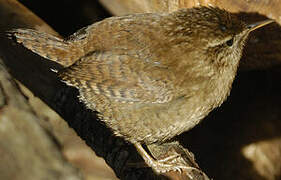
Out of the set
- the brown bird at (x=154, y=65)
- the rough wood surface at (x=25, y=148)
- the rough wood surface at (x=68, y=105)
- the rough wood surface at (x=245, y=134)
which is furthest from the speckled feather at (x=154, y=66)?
the rough wood surface at (x=25, y=148)

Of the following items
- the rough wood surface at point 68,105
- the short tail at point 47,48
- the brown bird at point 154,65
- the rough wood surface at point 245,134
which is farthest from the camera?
the rough wood surface at point 245,134

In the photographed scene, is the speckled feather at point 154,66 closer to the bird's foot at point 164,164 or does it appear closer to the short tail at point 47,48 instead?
the short tail at point 47,48

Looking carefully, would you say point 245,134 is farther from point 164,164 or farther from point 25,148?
point 25,148

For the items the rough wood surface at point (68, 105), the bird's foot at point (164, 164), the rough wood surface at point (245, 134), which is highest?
the rough wood surface at point (68, 105)

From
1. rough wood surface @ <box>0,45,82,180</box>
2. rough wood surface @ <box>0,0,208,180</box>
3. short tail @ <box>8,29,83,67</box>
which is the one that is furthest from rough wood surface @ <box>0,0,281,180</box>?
rough wood surface @ <box>0,45,82,180</box>

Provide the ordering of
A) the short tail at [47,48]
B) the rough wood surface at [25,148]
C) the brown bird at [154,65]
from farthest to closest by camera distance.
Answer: the short tail at [47,48] → the brown bird at [154,65] → the rough wood surface at [25,148]

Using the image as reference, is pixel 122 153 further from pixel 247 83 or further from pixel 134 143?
pixel 247 83

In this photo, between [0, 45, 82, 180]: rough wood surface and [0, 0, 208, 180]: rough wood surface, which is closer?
[0, 45, 82, 180]: rough wood surface

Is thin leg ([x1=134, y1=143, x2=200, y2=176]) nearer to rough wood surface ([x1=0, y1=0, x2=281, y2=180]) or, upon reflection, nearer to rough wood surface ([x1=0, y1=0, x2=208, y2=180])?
rough wood surface ([x1=0, y1=0, x2=208, y2=180])
